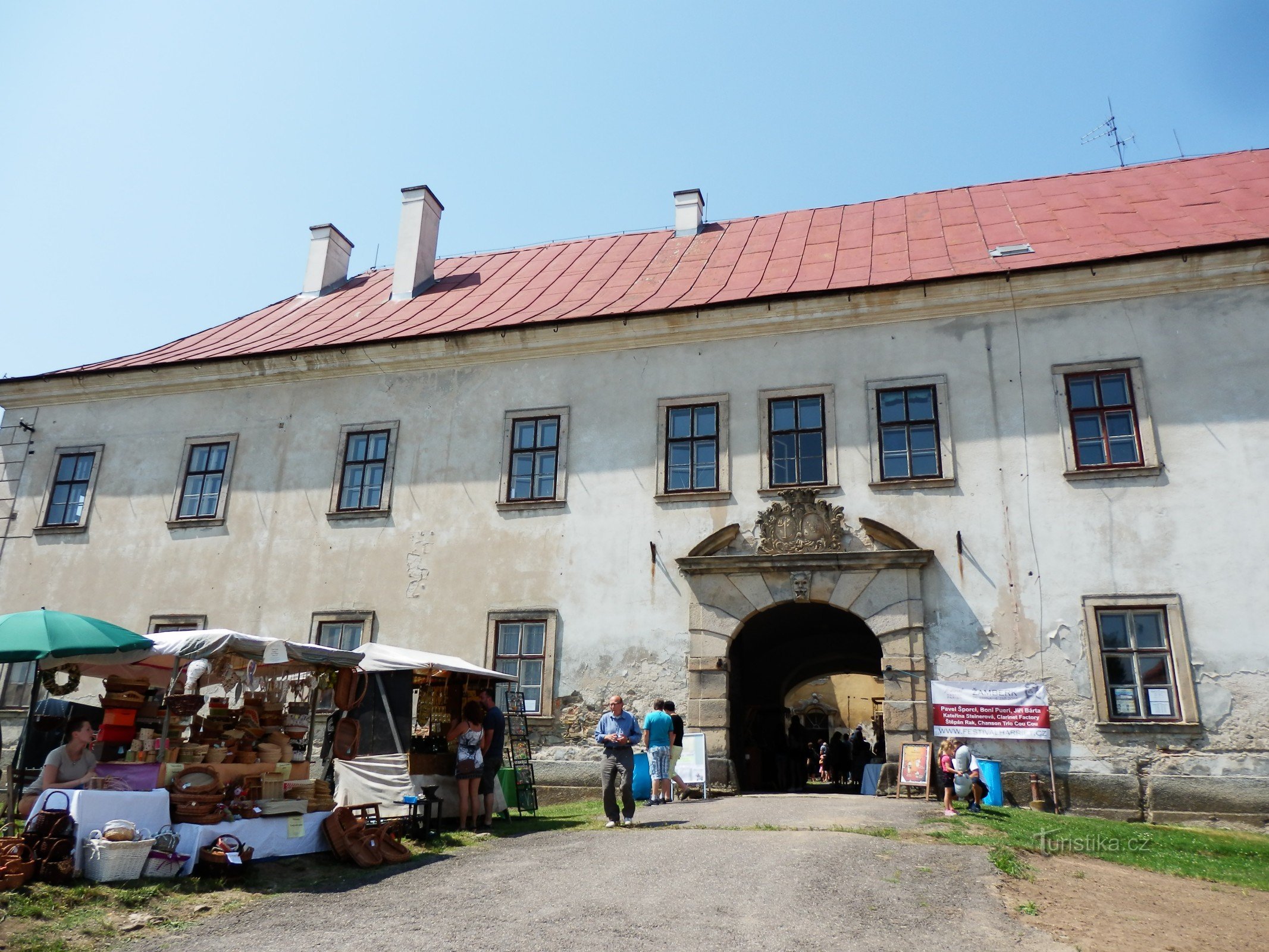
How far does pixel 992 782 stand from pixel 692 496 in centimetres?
532

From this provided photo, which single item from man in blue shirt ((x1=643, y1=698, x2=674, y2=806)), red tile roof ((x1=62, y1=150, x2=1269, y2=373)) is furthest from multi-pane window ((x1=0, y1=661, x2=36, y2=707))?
man in blue shirt ((x1=643, y1=698, x2=674, y2=806))

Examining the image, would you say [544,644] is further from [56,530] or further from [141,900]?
[56,530]

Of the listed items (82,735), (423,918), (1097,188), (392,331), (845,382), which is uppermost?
(1097,188)

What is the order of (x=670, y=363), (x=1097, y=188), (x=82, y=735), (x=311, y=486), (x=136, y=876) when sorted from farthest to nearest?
(x=1097, y=188), (x=311, y=486), (x=670, y=363), (x=82, y=735), (x=136, y=876)

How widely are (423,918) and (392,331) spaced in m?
12.0

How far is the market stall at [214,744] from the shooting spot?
305 inches

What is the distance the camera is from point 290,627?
1509 centimetres

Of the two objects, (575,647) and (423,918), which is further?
(575,647)

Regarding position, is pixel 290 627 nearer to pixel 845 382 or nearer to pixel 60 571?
pixel 60 571

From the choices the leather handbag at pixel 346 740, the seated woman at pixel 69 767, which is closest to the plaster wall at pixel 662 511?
the leather handbag at pixel 346 740

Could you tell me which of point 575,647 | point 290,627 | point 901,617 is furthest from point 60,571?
point 901,617

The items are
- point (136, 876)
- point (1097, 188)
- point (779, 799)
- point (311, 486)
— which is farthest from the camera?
point (1097, 188)

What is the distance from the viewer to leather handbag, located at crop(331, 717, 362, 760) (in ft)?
34.2

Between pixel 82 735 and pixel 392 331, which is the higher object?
pixel 392 331
